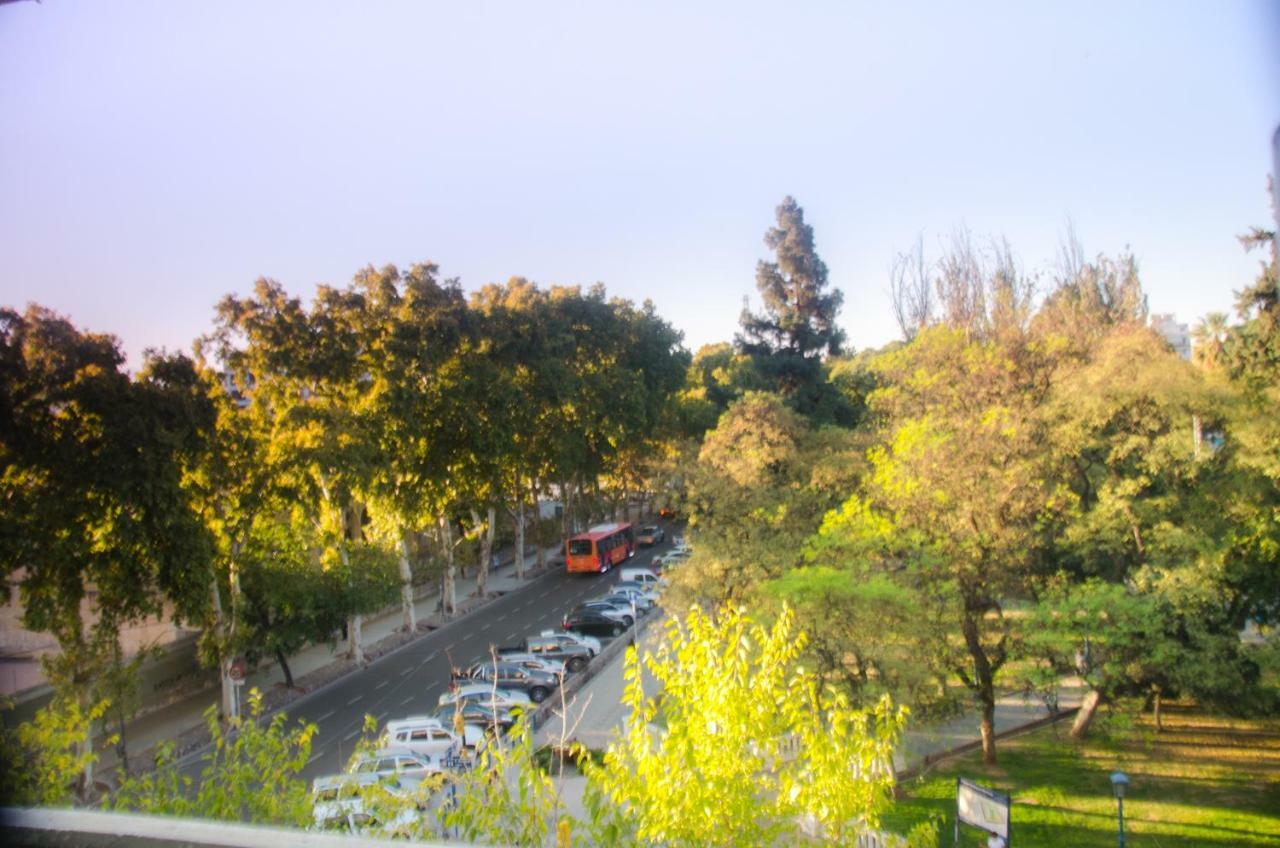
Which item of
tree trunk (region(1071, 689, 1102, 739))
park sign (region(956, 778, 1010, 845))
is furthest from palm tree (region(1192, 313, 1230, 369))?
park sign (region(956, 778, 1010, 845))

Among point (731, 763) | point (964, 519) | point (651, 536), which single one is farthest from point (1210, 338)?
point (651, 536)

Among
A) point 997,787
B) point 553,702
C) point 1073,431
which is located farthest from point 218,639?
point 1073,431

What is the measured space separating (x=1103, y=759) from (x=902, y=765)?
7.68ft

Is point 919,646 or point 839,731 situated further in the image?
point 919,646

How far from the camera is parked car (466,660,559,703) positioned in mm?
12742

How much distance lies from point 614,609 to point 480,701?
5.62 m

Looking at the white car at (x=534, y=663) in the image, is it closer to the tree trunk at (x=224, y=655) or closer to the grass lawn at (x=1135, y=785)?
the tree trunk at (x=224, y=655)

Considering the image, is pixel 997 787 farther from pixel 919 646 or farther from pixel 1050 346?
pixel 1050 346

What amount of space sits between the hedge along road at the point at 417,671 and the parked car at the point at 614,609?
0.58m


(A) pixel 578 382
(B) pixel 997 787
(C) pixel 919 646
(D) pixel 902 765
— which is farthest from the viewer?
(A) pixel 578 382

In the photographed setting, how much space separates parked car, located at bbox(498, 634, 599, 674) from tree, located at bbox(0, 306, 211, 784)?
5.68 metres

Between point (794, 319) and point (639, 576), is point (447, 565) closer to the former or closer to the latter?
point (639, 576)

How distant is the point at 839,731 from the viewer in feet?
11.8

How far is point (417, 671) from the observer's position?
47.7ft
